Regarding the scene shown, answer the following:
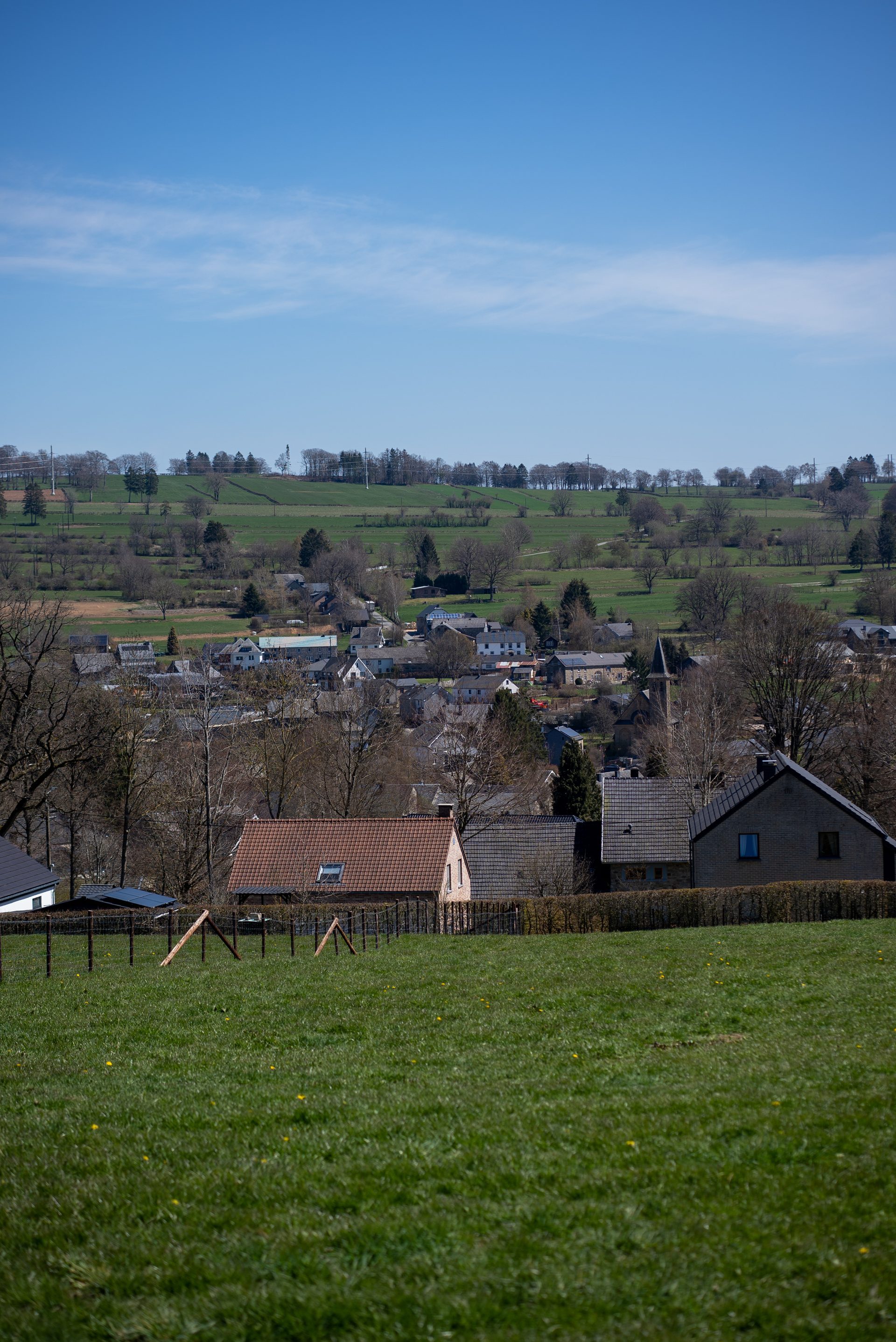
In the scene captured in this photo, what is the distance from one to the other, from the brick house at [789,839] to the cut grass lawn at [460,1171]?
26.5 metres

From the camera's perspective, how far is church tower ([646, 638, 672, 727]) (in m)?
87.4

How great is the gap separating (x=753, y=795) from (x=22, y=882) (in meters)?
25.6

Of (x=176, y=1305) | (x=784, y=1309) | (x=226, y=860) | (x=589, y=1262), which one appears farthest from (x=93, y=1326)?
(x=226, y=860)

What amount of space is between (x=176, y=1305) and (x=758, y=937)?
18.3 m

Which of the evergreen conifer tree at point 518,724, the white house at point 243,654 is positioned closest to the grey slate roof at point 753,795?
the evergreen conifer tree at point 518,724

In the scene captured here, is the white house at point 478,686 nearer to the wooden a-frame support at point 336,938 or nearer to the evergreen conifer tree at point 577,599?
the evergreen conifer tree at point 577,599

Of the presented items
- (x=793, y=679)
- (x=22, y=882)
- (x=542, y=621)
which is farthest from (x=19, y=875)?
(x=542, y=621)

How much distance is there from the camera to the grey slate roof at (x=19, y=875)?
34.4 metres

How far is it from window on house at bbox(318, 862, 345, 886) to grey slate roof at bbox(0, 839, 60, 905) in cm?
931

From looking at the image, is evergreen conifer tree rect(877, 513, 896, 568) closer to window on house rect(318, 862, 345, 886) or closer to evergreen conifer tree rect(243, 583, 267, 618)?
evergreen conifer tree rect(243, 583, 267, 618)

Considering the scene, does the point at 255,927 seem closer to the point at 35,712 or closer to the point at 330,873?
the point at 330,873

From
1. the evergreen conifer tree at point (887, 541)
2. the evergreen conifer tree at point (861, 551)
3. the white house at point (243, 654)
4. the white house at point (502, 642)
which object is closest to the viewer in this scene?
the white house at point (243, 654)

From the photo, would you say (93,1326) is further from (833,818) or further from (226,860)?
(226,860)

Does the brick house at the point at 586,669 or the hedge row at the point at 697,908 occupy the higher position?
the hedge row at the point at 697,908
